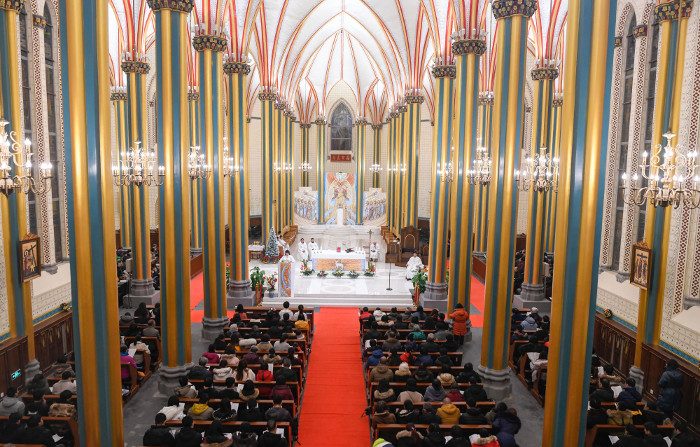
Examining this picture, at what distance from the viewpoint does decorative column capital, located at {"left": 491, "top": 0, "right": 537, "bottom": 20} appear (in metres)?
10.0

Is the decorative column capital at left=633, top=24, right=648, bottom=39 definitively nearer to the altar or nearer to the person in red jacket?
the person in red jacket

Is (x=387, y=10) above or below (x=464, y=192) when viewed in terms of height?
above

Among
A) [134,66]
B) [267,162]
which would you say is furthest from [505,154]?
[267,162]

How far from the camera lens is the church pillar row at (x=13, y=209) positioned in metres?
10.3

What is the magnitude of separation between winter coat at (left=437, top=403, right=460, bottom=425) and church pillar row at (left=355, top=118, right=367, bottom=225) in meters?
31.3

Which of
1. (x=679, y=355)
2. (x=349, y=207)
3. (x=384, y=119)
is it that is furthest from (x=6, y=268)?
(x=384, y=119)

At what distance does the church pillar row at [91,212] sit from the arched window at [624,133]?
515 inches

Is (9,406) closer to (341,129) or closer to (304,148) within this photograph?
(304,148)

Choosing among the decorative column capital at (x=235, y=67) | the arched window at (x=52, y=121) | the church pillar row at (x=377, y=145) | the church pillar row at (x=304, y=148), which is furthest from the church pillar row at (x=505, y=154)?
the church pillar row at (x=304, y=148)

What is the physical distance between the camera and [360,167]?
133 feet

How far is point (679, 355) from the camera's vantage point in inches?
396

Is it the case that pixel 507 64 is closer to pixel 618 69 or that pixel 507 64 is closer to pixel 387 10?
pixel 618 69

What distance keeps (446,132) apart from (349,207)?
23.4 m

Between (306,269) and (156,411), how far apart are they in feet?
41.3
